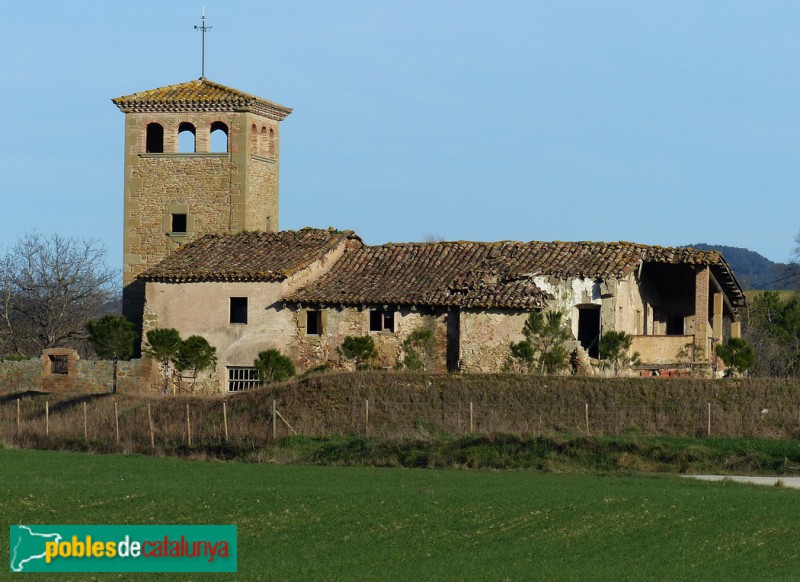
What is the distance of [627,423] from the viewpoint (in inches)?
1308

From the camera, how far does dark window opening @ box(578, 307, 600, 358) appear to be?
40.0 meters

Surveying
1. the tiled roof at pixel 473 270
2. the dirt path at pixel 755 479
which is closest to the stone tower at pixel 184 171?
the tiled roof at pixel 473 270

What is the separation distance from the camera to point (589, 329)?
1590 inches

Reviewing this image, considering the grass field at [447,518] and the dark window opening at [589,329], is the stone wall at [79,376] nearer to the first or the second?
the dark window opening at [589,329]

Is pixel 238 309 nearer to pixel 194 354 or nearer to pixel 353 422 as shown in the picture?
pixel 194 354

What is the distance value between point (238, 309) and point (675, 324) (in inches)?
483

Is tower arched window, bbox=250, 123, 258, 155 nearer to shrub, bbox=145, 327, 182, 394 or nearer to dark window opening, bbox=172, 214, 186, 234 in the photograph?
dark window opening, bbox=172, 214, 186, 234

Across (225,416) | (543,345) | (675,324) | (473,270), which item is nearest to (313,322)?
(473,270)

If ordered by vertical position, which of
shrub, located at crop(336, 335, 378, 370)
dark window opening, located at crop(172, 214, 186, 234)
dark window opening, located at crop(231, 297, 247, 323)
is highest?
dark window opening, located at crop(172, 214, 186, 234)

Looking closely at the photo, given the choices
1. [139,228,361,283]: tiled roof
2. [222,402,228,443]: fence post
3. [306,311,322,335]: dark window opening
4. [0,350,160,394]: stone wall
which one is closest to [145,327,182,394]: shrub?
[0,350,160,394]: stone wall

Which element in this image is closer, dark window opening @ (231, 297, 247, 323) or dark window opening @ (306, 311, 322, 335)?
dark window opening @ (306, 311, 322, 335)

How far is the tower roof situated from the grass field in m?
18.1

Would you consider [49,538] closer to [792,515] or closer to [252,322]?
[792,515]

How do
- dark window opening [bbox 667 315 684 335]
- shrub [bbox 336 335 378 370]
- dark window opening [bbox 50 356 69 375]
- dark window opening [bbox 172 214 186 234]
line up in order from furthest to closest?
dark window opening [bbox 172 214 186 234] → dark window opening [bbox 667 315 684 335] → dark window opening [bbox 50 356 69 375] → shrub [bbox 336 335 378 370]
